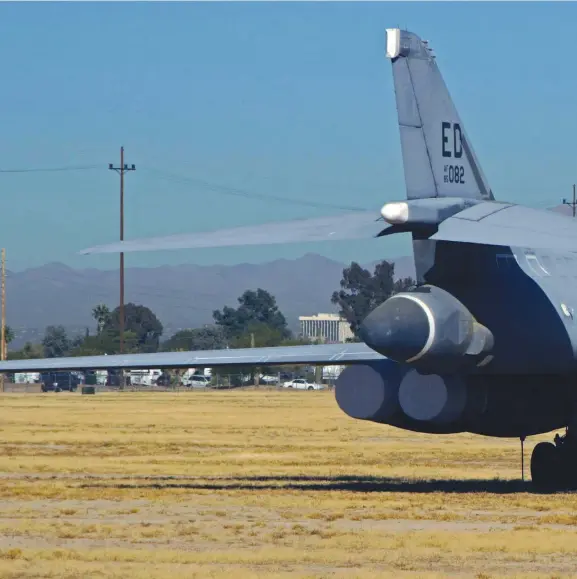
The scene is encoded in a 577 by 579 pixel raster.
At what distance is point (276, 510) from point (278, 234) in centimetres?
368

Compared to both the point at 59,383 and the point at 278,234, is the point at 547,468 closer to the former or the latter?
the point at 278,234

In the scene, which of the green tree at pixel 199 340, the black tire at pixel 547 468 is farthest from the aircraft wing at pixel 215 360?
the green tree at pixel 199 340

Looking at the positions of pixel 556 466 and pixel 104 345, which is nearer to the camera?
pixel 556 466

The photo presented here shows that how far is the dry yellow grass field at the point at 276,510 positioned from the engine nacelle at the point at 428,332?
2.05 metres

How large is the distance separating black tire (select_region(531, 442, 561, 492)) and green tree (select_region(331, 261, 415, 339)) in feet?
472

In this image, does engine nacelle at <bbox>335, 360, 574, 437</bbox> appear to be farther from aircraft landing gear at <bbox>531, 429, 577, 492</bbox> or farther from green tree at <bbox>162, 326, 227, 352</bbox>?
green tree at <bbox>162, 326, 227, 352</bbox>

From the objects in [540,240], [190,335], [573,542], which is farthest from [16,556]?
[190,335]

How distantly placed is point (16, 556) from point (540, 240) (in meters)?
7.40

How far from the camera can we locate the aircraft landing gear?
75.8 ft

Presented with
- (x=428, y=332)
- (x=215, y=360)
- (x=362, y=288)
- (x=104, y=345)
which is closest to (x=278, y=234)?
(x=428, y=332)

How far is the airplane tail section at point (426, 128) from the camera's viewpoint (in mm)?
21266

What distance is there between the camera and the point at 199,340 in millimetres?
180250

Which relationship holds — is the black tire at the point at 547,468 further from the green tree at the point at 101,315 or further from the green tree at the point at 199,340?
the green tree at the point at 101,315

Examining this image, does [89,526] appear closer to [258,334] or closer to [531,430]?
[531,430]
